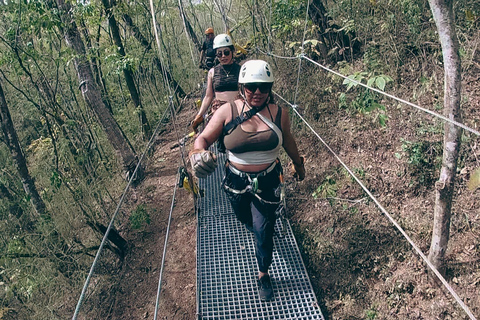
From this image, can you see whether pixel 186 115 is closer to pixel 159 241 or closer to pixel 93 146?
pixel 93 146

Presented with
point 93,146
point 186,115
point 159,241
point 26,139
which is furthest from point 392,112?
point 26,139

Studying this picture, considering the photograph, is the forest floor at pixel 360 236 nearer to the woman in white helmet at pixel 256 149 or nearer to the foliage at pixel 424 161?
the foliage at pixel 424 161

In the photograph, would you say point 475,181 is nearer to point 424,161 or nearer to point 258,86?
point 258,86

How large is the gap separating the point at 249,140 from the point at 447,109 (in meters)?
1.30

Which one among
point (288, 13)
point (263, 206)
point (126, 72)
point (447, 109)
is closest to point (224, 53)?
point (288, 13)

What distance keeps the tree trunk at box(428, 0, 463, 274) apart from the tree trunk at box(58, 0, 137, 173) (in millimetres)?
4357

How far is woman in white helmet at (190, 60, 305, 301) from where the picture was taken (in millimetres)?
2383

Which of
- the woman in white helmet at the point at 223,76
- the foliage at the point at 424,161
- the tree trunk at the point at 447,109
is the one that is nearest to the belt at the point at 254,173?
the tree trunk at the point at 447,109

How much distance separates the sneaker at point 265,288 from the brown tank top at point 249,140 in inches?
46.4

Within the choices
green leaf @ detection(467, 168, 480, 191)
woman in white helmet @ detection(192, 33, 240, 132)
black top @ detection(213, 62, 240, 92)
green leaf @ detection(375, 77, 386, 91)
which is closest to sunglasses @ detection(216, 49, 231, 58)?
woman in white helmet @ detection(192, 33, 240, 132)

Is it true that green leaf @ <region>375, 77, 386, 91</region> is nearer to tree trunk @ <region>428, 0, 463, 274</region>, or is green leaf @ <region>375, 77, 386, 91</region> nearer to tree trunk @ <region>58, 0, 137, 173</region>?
tree trunk @ <region>428, 0, 463, 274</region>

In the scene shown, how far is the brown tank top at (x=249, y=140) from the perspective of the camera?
243 cm

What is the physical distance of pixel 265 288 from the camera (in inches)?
111

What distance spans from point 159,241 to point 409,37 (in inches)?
152
